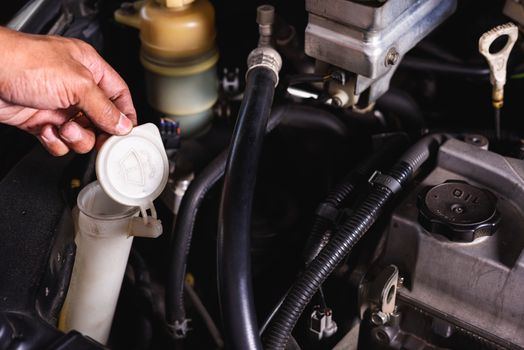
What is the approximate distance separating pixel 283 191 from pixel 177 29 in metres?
0.39

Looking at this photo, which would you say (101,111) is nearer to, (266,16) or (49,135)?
(49,135)

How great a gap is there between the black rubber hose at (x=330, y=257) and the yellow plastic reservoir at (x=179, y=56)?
42 centimetres

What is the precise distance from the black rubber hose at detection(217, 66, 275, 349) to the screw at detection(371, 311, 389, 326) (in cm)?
23

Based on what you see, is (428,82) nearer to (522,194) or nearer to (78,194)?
(522,194)

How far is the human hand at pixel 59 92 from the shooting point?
89 centimetres

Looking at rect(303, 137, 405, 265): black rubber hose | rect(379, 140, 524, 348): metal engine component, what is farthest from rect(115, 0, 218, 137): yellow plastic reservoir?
rect(379, 140, 524, 348): metal engine component

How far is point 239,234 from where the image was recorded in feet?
2.65

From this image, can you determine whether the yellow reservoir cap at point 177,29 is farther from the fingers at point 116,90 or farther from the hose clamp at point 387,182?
the hose clamp at point 387,182

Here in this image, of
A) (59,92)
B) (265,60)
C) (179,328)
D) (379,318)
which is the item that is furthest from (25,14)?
(379,318)

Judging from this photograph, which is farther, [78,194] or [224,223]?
[78,194]

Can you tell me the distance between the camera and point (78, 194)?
3.31 ft

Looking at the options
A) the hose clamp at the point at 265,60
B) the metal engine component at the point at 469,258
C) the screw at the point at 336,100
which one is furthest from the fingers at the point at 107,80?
the metal engine component at the point at 469,258

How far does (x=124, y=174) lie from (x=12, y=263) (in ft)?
0.61

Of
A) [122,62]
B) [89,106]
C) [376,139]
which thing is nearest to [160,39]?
[122,62]
